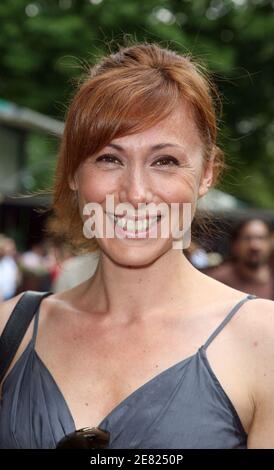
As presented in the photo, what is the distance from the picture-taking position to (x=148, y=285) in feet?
7.76

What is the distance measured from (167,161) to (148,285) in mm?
409

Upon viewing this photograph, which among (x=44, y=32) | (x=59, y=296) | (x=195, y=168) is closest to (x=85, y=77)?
(x=195, y=168)

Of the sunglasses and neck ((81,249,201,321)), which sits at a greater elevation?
neck ((81,249,201,321))

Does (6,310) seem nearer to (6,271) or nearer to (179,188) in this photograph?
(179,188)

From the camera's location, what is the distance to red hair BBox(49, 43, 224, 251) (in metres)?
2.19

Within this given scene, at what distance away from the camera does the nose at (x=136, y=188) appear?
2158mm

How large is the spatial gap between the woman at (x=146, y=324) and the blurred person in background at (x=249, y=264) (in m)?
4.00

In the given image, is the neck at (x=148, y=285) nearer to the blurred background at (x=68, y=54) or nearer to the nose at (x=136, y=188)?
the nose at (x=136, y=188)

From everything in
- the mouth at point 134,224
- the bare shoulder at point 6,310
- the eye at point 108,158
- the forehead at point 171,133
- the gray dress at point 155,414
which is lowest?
the gray dress at point 155,414

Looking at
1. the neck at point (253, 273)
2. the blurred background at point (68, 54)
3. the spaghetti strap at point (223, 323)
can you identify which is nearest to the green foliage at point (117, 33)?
the blurred background at point (68, 54)

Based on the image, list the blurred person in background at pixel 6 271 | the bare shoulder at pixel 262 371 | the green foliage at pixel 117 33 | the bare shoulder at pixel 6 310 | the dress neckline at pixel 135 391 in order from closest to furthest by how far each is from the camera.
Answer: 1. the bare shoulder at pixel 262 371
2. the dress neckline at pixel 135 391
3. the bare shoulder at pixel 6 310
4. the blurred person in background at pixel 6 271
5. the green foliage at pixel 117 33

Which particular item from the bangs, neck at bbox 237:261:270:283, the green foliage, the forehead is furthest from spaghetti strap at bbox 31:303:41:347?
the green foliage

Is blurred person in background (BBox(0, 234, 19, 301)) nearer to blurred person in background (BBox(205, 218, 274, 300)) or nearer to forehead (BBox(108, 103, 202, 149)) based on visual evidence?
blurred person in background (BBox(205, 218, 274, 300))

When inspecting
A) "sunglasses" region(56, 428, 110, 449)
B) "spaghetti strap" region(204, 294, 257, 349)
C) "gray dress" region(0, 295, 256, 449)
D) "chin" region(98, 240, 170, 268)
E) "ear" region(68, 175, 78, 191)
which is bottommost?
"sunglasses" region(56, 428, 110, 449)
